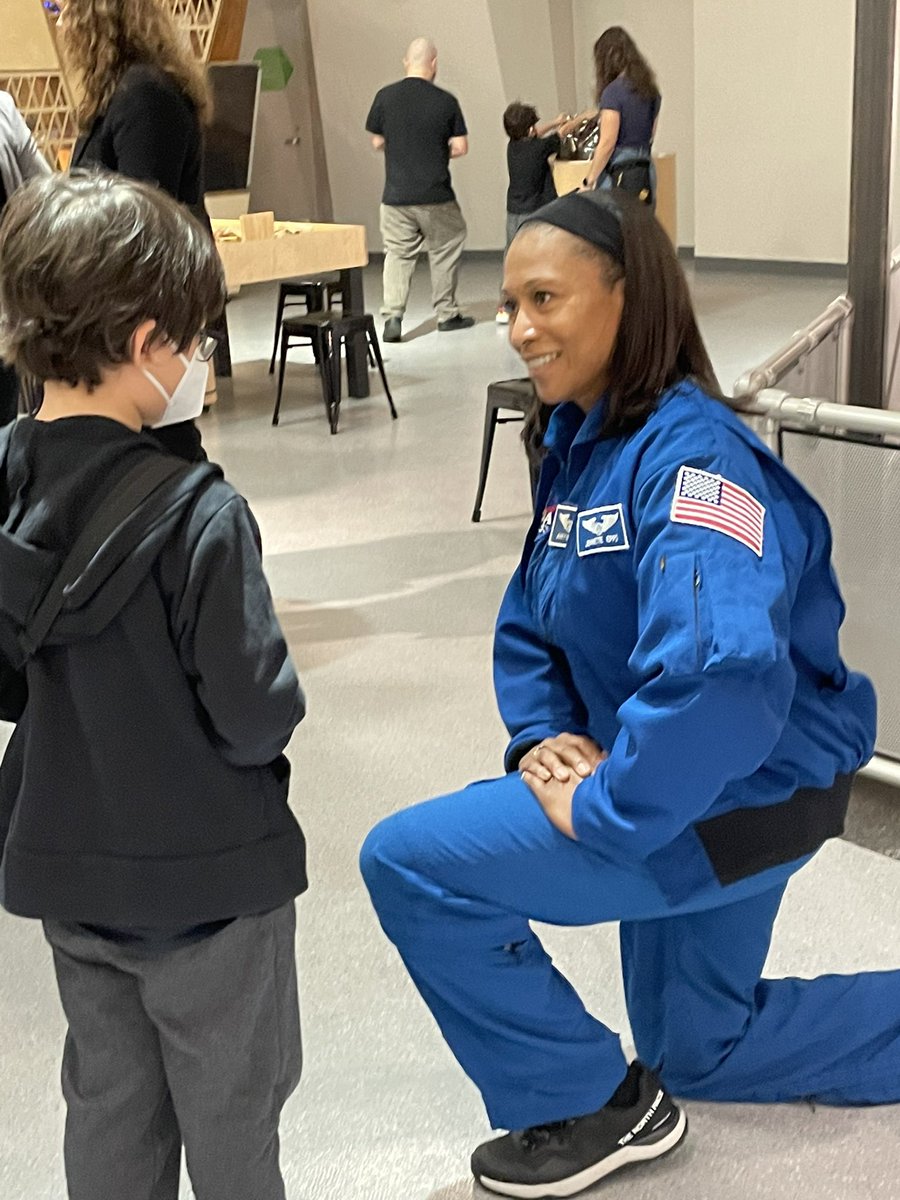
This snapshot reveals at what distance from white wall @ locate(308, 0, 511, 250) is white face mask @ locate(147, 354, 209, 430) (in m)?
10.6

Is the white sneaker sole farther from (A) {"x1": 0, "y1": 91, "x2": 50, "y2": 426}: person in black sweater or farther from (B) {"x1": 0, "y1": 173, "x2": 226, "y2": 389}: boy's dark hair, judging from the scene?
(A) {"x1": 0, "y1": 91, "x2": 50, "y2": 426}: person in black sweater

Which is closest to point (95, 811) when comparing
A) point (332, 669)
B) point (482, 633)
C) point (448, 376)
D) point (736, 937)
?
point (736, 937)

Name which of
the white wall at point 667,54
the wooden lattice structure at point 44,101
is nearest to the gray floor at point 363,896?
the wooden lattice structure at point 44,101

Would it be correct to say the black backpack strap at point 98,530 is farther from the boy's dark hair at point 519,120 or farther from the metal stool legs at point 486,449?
A: the boy's dark hair at point 519,120

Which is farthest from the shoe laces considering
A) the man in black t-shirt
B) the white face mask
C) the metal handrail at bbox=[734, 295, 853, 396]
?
the man in black t-shirt

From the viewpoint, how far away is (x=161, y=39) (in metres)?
2.81

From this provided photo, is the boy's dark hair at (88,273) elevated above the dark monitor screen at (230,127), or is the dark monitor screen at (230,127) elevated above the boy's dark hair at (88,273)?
the boy's dark hair at (88,273)

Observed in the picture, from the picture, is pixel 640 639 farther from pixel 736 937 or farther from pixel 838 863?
pixel 838 863

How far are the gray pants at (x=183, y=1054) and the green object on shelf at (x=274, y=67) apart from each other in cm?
1189

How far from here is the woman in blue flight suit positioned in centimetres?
147

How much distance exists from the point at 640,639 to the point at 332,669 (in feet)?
7.33

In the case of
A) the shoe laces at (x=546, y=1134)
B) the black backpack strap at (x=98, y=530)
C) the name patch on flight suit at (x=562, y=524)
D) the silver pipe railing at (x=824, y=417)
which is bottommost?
the shoe laces at (x=546, y=1134)

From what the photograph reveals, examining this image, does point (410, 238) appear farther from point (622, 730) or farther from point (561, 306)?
point (622, 730)

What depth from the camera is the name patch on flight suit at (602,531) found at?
158 centimetres
